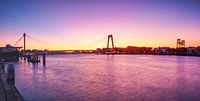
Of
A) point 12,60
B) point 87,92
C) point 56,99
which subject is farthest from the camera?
point 12,60

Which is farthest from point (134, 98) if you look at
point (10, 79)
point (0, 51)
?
point (0, 51)

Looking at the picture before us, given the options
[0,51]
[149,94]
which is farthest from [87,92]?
[0,51]

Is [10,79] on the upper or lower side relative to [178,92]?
upper

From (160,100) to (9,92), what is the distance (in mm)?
10486

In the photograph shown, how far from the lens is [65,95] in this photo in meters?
20.0

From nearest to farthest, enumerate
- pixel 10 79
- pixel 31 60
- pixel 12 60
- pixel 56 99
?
pixel 56 99
pixel 10 79
pixel 31 60
pixel 12 60

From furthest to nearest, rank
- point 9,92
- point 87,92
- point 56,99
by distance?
point 87,92 < point 56,99 < point 9,92

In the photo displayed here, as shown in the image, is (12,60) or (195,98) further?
(12,60)

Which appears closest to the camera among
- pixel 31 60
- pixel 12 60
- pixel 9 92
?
pixel 9 92

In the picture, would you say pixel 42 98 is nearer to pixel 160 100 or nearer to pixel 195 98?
pixel 160 100

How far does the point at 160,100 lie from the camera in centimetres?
1859

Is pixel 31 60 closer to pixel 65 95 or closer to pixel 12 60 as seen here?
pixel 12 60

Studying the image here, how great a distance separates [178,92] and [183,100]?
3226mm

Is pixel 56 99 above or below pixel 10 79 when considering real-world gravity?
below
